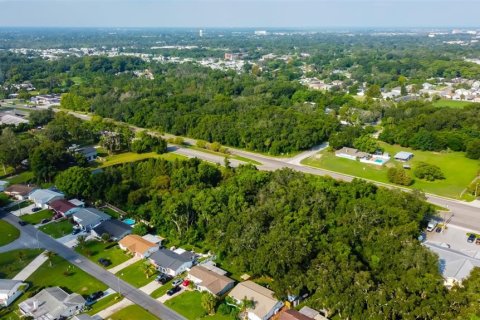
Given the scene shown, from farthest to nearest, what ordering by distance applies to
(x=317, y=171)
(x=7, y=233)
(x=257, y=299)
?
1. (x=317, y=171)
2. (x=7, y=233)
3. (x=257, y=299)

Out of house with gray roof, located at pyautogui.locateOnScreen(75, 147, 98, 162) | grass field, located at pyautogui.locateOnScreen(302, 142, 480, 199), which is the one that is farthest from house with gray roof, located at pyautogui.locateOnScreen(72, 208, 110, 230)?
grass field, located at pyautogui.locateOnScreen(302, 142, 480, 199)

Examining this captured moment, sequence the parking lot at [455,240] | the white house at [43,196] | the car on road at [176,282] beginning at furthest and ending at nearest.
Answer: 1. the white house at [43,196]
2. the parking lot at [455,240]
3. the car on road at [176,282]

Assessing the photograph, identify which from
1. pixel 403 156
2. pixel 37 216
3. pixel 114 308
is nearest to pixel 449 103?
pixel 403 156

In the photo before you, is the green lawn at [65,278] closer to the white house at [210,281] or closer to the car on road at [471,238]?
the white house at [210,281]

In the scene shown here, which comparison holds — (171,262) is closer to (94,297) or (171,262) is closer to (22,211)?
(94,297)

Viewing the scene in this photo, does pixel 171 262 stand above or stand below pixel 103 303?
above

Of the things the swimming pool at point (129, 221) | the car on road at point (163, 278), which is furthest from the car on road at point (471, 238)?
the swimming pool at point (129, 221)

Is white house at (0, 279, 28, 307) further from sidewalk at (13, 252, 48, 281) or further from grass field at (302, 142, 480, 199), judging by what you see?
grass field at (302, 142, 480, 199)
